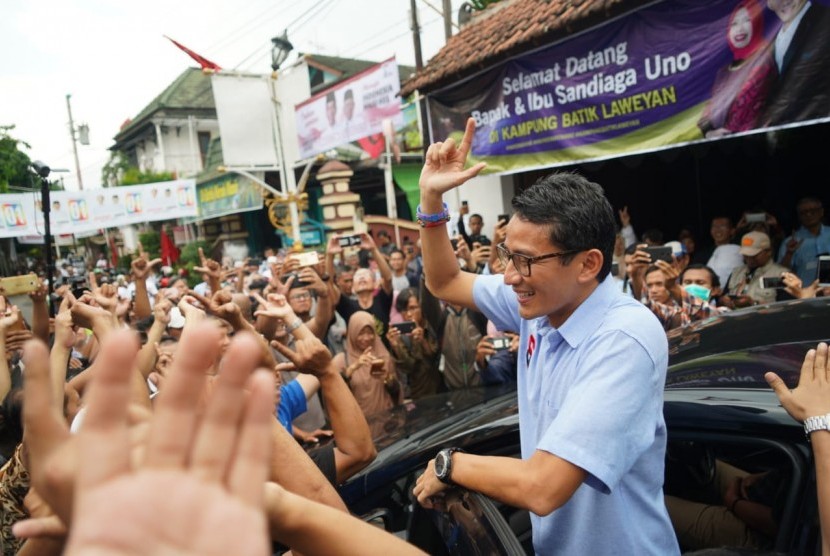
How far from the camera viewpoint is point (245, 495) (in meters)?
0.59

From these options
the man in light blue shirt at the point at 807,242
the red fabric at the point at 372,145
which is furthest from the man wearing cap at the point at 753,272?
the red fabric at the point at 372,145

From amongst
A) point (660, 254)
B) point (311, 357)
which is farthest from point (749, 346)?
point (660, 254)

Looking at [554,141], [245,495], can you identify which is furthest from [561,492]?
[554,141]

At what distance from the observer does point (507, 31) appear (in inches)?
284

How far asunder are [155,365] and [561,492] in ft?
7.08

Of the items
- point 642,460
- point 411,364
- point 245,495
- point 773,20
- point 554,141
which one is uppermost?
point 773,20

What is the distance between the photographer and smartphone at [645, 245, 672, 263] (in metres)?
3.75

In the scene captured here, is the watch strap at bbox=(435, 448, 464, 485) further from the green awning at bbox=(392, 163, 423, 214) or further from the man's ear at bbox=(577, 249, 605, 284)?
the green awning at bbox=(392, 163, 423, 214)

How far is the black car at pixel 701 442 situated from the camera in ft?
4.89

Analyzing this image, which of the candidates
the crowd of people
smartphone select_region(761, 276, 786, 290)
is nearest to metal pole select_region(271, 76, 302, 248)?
the crowd of people

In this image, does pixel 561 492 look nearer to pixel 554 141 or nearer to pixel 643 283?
pixel 643 283

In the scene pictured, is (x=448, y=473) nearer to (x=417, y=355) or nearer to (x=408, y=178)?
(x=417, y=355)

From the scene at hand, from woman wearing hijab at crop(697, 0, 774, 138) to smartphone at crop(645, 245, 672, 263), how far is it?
79.6 inches

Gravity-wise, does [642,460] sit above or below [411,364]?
above
